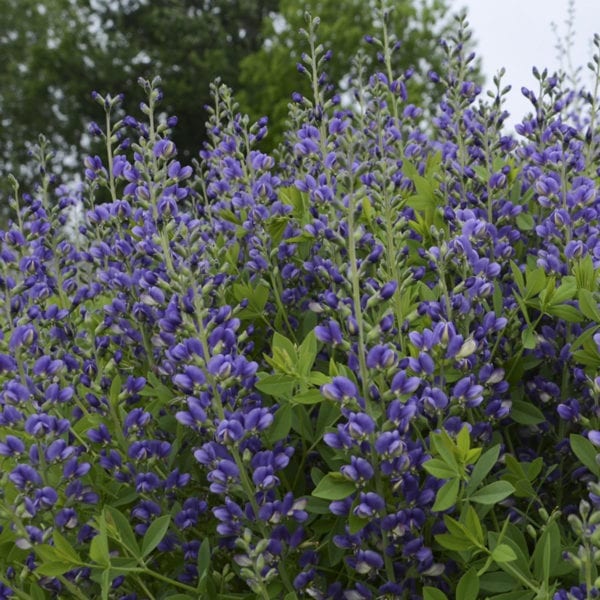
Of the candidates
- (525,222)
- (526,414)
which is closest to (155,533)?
(526,414)

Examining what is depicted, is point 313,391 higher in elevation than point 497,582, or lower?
higher

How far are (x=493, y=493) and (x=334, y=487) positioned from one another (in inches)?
14.3

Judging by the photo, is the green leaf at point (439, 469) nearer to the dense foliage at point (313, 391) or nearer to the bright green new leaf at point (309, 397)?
the dense foliage at point (313, 391)

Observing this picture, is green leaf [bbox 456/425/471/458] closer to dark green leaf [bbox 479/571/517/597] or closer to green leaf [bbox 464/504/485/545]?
green leaf [bbox 464/504/485/545]

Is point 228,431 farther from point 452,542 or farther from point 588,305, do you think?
point 588,305

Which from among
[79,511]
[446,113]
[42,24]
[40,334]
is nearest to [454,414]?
[79,511]

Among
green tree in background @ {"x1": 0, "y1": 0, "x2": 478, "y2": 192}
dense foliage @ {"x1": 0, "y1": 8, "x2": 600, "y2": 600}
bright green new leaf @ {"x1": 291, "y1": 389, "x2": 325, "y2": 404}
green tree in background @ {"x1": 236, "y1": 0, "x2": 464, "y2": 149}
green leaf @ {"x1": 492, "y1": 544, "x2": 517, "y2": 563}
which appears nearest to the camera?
green leaf @ {"x1": 492, "y1": 544, "x2": 517, "y2": 563}

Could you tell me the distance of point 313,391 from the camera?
2131mm

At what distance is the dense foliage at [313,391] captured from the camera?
1.99 m

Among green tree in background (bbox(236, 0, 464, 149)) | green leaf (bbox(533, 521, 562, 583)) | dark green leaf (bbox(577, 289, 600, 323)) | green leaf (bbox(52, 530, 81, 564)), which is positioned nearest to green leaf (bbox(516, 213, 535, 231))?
dark green leaf (bbox(577, 289, 600, 323))

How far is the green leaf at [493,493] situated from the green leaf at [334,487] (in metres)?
0.28

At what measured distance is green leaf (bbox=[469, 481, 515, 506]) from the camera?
1.93 metres

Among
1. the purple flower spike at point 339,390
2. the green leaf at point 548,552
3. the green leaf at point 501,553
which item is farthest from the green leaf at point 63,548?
the green leaf at point 548,552

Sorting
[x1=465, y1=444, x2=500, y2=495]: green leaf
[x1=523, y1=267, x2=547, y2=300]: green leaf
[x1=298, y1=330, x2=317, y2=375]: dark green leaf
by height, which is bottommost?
[x1=465, y1=444, x2=500, y2=495]: green leaf
